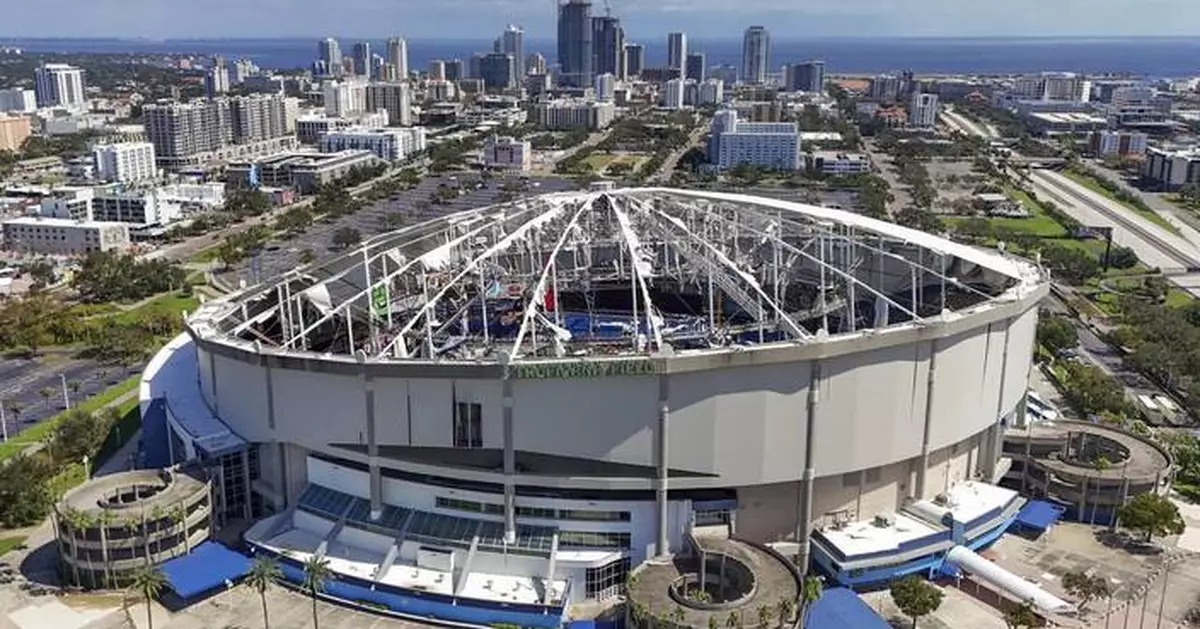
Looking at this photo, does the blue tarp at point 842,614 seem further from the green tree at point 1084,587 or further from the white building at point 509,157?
the white building at point 509,157

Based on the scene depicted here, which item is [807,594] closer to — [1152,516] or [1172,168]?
[1152,516]

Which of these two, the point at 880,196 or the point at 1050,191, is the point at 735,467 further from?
the point at 1050,191

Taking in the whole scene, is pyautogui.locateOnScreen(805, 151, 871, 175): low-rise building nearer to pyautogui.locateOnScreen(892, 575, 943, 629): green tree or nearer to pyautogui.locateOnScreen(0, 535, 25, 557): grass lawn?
pyautogui.locateOnScreen(892, 575, 943, 629): green tree

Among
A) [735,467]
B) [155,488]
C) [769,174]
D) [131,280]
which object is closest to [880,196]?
[769,174]

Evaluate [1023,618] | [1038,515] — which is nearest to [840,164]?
[1038,515]

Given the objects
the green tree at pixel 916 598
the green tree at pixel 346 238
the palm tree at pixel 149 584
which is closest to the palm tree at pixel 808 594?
the green tree at pixel 916 598

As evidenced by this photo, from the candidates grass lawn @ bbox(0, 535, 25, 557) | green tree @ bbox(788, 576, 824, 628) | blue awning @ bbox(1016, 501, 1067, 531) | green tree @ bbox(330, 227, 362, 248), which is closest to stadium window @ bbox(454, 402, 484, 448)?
green tree @ bbox(788, 576, 824, 628)
